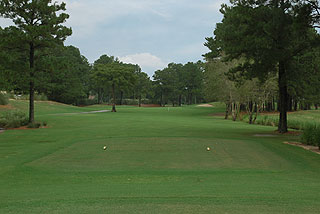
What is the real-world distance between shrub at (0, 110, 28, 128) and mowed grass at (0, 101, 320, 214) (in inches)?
476

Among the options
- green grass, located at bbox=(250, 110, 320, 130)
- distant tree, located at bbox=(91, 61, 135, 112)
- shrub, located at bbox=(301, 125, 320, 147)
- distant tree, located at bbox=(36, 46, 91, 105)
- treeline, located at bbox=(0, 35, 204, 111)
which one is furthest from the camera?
distant tree, located at bbox=(91, 61, 135, 112)

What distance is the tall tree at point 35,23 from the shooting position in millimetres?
27984

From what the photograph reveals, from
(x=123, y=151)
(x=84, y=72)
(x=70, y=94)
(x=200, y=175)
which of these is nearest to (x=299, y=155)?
(x=200, y=175)

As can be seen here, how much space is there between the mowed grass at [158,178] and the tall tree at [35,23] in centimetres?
1346

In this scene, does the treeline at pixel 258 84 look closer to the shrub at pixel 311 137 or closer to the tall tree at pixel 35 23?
the shrub at pixel 311 137

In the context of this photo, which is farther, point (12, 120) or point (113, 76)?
point (113, 76)

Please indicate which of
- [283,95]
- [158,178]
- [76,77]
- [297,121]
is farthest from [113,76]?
[158,178]

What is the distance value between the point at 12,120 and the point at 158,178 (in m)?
22.9

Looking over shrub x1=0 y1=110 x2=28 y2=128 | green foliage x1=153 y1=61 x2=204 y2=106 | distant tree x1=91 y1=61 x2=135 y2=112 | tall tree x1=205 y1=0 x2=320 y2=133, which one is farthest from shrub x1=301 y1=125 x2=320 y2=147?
green foliage x1=153 y1=61 x2=204 y2=106

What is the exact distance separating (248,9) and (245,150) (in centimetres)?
1042

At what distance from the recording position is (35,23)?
29.6 m

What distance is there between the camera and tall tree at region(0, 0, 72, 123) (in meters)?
28.0

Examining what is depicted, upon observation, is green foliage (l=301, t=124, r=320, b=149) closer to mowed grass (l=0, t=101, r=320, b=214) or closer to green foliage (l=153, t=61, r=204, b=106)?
mowed grass (l=0, t=101, r=320, b=214)

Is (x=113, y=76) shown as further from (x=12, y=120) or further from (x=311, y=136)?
(x=311, y=136)
